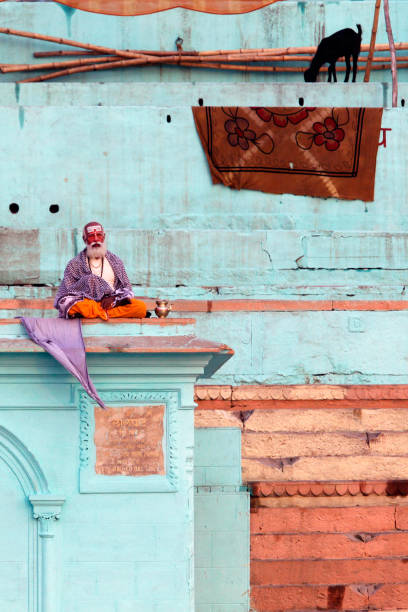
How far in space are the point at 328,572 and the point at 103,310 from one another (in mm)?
4026

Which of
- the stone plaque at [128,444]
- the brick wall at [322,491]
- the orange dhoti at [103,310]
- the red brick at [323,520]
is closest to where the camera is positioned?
the stone plaque at [128,444]

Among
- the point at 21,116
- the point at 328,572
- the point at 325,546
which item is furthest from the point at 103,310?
the point at 21,116

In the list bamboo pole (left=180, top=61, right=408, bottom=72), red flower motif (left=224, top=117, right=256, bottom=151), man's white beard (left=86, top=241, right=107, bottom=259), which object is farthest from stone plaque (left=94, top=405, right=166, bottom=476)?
bamboo pole (left=180, top=61, right=408, bottom=72)

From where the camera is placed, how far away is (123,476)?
1155 centimetres

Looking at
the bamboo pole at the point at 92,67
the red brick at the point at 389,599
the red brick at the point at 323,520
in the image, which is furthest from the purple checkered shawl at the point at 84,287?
the bamboo pole at the point at 92,67

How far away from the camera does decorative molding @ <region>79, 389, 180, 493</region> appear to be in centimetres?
1150

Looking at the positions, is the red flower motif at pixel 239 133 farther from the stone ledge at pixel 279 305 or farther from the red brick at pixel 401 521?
the red brick at pixel 401 521

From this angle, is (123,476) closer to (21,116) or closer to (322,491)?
(322,491)

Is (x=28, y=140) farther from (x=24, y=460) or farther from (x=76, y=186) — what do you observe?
(x=24, y=460)

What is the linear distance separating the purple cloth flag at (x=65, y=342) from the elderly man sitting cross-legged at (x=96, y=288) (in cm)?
24

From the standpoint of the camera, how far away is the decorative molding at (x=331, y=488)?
13.9 metres

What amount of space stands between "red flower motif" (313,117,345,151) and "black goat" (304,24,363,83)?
1.71 meters

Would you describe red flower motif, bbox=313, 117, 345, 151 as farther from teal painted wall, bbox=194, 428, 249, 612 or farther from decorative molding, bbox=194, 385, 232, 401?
teal painted wall, bbox=194, 428, 249, 612

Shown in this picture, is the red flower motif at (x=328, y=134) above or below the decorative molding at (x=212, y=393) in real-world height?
above
